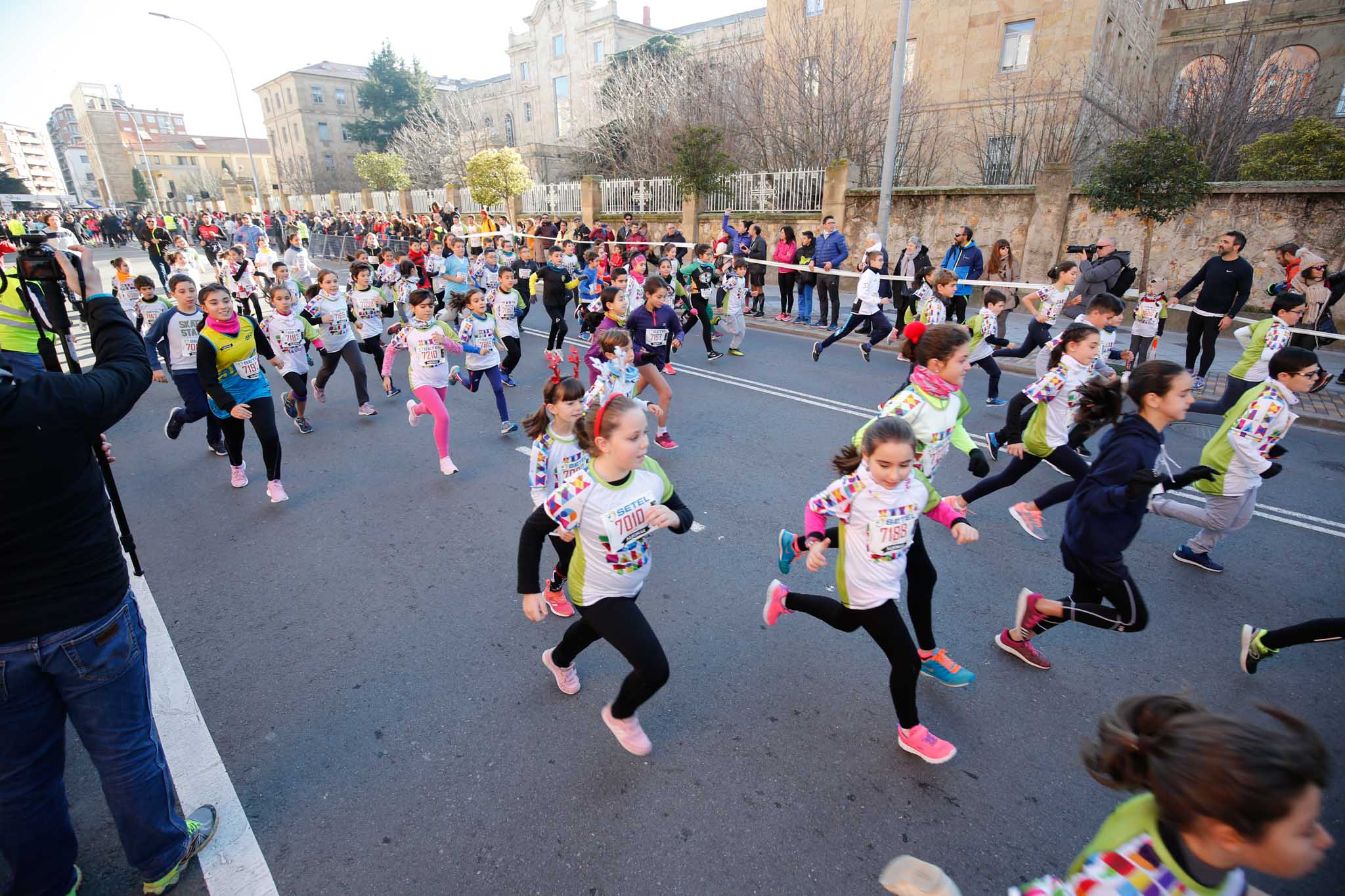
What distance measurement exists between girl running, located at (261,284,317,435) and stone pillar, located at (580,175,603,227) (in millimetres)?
17621

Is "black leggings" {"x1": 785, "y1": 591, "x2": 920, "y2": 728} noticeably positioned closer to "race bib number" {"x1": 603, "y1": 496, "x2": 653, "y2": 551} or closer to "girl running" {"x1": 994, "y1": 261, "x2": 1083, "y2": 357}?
"race bib number" {"x1": 603, "y1": 496, "x2": 653, "y2": 551}

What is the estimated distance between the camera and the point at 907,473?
2.90m

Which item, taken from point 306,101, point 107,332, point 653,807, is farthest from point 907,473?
point 306,101

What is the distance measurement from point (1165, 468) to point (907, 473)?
493 centimetres

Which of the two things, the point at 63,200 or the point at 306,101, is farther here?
the point at 63,200

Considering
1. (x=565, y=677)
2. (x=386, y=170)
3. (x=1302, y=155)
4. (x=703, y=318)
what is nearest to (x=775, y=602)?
(x=565, y=677)

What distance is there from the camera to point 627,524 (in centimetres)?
295

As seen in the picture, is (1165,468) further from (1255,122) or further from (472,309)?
(1255,122)

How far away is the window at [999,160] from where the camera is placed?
2141 cm

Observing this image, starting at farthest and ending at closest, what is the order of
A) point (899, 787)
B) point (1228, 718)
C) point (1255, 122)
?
point (1255, 122), point (899, 787), point (1228, 718)

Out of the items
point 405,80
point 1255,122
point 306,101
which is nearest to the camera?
point 1255,122

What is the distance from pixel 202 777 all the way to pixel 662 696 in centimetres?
223

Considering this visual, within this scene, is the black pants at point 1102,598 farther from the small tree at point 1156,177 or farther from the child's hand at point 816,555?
the small tree at point 1156,177

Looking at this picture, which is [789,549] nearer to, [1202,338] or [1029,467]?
[1029,467]
